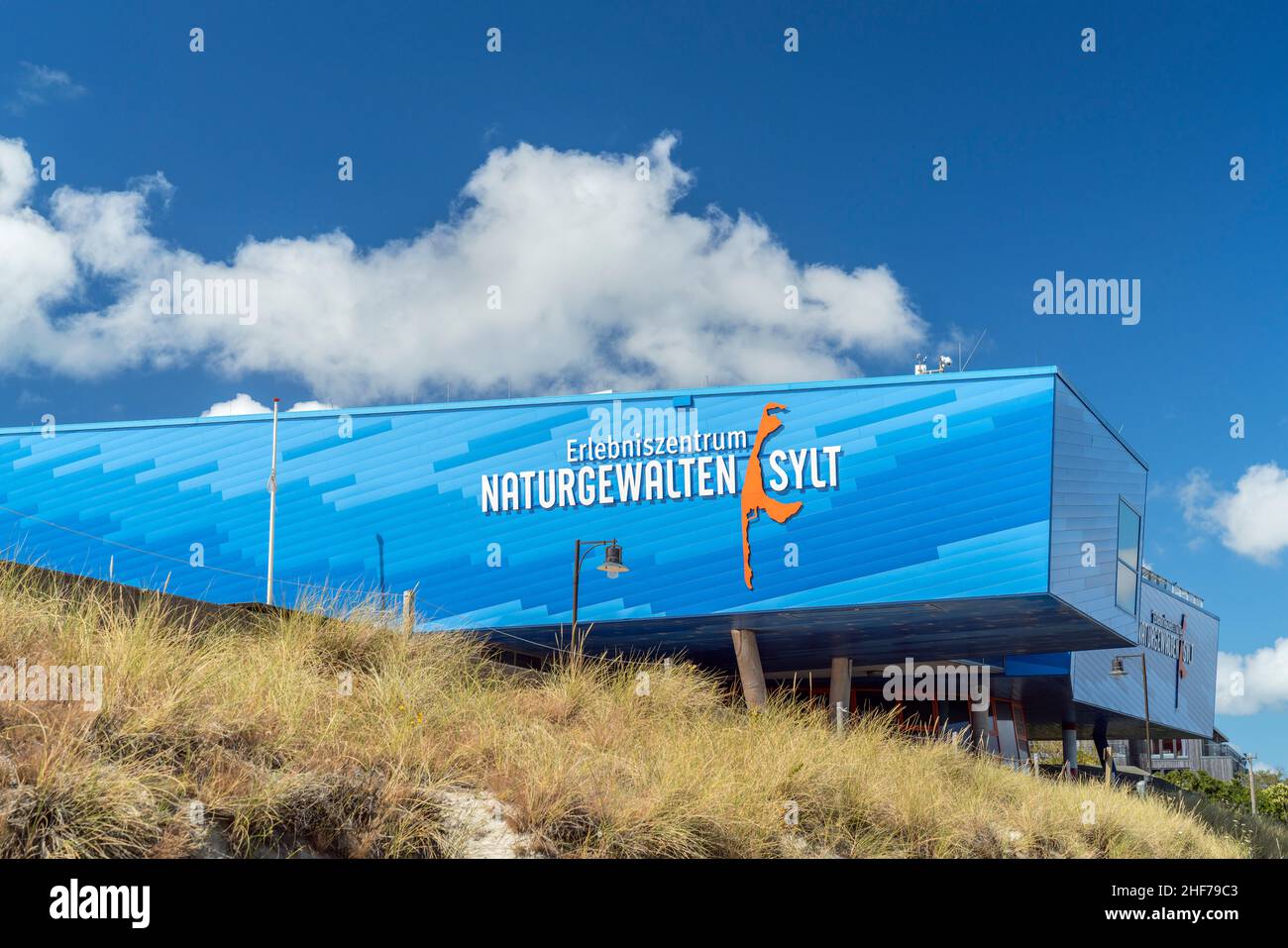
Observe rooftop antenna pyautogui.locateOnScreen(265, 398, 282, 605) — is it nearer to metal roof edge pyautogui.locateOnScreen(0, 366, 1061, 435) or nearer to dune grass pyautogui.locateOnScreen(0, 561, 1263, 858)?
metal roof edge pyautogui.locateOnScreen(0, 366, 1061, 435)

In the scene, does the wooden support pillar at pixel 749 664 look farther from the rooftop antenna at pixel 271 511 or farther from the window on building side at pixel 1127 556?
the rooftop antenna at pixel 271 511

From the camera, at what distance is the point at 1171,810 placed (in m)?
23.5

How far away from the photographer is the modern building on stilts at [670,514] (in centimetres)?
2830

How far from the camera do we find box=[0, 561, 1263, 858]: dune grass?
7.05m

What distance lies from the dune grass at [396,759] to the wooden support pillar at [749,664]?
17.2m

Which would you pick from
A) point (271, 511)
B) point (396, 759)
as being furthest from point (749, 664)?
point (396, 759)

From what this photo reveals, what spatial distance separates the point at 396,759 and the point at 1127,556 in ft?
98.1

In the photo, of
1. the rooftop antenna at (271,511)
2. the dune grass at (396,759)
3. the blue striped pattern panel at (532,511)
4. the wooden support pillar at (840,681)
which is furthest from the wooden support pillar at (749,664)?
the dune grass at (396,759)

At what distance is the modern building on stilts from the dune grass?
12255 millimetres

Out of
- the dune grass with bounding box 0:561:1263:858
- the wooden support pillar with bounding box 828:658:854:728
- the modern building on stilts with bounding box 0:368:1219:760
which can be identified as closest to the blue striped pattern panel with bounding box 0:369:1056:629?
the modern building on stilts with bounding box 0:368:1219:760

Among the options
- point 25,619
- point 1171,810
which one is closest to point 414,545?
point 1171,810
